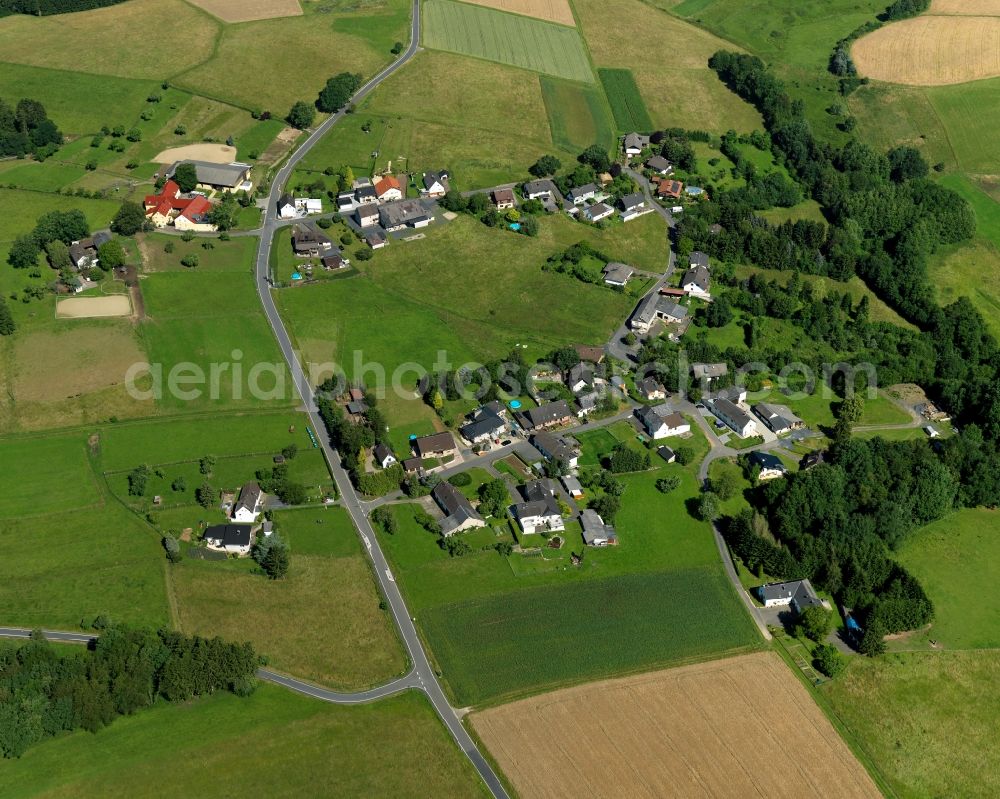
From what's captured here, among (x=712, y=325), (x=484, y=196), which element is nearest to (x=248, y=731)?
(x=712, y=325)

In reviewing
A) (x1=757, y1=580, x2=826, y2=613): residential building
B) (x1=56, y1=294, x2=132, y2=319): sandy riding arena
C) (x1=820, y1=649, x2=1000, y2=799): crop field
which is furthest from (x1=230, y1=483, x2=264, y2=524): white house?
(x1=820, y1=649, x2=1000, y2=799): crop field

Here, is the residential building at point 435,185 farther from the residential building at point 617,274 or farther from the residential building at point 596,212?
the residential building at point 617,274

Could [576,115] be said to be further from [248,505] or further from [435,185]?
[248,505]

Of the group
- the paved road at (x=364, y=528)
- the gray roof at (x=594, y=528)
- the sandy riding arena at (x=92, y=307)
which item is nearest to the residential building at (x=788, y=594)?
the gray roof at (x=594, y=528)

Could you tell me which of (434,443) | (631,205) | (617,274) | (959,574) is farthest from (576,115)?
(959,574)

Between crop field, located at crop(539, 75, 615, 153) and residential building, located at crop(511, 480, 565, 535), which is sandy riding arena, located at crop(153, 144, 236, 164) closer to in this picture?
crop field, located at crop(539, 75, 615, 153)
